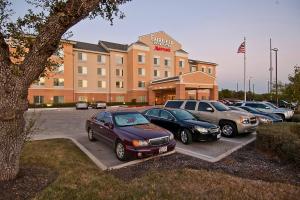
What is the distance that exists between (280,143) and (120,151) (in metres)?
5.42

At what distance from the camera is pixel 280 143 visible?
25.0 feet

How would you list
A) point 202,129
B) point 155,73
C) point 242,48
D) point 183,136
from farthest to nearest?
point 155,73 → point 242,48 → point 183,136 → point 202,129

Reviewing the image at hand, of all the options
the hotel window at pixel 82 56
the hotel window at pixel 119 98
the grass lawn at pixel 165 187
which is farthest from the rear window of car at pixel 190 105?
the hotel window at pixel 119 98

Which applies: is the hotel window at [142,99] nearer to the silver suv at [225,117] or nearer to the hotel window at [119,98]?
the hotel window at [119,98]

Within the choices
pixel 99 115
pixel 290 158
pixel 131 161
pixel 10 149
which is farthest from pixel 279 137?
pixel 10 149

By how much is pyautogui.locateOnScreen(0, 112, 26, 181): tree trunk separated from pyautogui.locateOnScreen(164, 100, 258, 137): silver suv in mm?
9774

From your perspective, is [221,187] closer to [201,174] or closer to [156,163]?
[201,174]

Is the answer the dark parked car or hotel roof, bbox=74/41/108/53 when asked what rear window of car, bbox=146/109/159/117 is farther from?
hotel roof, bbox=74/41/108/53

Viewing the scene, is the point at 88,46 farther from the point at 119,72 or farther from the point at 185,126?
the point at 185,126

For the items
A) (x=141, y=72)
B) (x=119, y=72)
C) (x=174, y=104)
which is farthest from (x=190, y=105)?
(x=119, y=72)

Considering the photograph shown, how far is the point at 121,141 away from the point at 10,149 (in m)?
3.40

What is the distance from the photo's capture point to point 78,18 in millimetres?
4805

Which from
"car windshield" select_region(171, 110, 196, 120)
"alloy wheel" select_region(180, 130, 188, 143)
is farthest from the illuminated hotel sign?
"alloy wheel" select_region(180, 130, 188, 143)

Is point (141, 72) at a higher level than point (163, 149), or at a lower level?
higher
